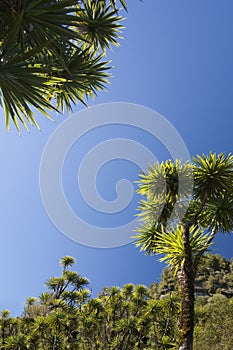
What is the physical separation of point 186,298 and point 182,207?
2179 mm

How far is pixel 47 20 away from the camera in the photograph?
352 centimetres

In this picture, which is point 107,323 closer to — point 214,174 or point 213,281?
point 214,174

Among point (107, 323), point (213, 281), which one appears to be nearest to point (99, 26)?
point (107, 323)

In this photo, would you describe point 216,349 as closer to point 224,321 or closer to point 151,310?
point 224,321

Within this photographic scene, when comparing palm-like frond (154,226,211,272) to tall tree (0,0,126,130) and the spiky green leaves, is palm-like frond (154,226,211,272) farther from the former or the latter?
tall tree (0,0,126,130)

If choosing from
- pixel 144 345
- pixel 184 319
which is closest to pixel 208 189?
pixel 184 319

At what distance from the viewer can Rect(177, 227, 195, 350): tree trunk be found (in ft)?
17.8

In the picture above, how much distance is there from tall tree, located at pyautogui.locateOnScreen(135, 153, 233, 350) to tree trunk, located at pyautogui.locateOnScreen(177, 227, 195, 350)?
0.06ft

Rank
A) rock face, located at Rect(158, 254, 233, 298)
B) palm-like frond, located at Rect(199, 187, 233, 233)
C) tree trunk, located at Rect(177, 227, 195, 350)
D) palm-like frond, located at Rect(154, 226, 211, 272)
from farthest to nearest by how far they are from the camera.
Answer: rock face, located at Rect(158, 254, 233, 298), palm-like frond, located at Rect(199, 187, 233, 233), palm-like frond, located at Rect(154, 226, 211, 272), tree trunk, located at Rect(177, 227, 195, 350)

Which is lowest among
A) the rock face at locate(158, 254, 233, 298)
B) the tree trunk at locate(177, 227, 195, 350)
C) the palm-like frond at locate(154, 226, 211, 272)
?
the tree trunk at locate(177, 227, 195, 350)

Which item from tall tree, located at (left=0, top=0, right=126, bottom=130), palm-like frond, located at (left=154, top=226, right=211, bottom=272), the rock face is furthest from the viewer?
the rock face

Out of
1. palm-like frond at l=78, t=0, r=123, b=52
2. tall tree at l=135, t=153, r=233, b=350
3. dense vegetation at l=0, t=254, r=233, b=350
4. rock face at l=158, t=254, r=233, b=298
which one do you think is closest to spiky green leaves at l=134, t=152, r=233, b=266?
tall tree at l=135, t=153, r=233, b=350

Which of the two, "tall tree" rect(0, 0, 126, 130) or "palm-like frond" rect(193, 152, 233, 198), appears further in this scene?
"palm-like frond" rect(193, 152, 233, 198)

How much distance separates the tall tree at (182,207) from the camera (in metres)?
6.42
